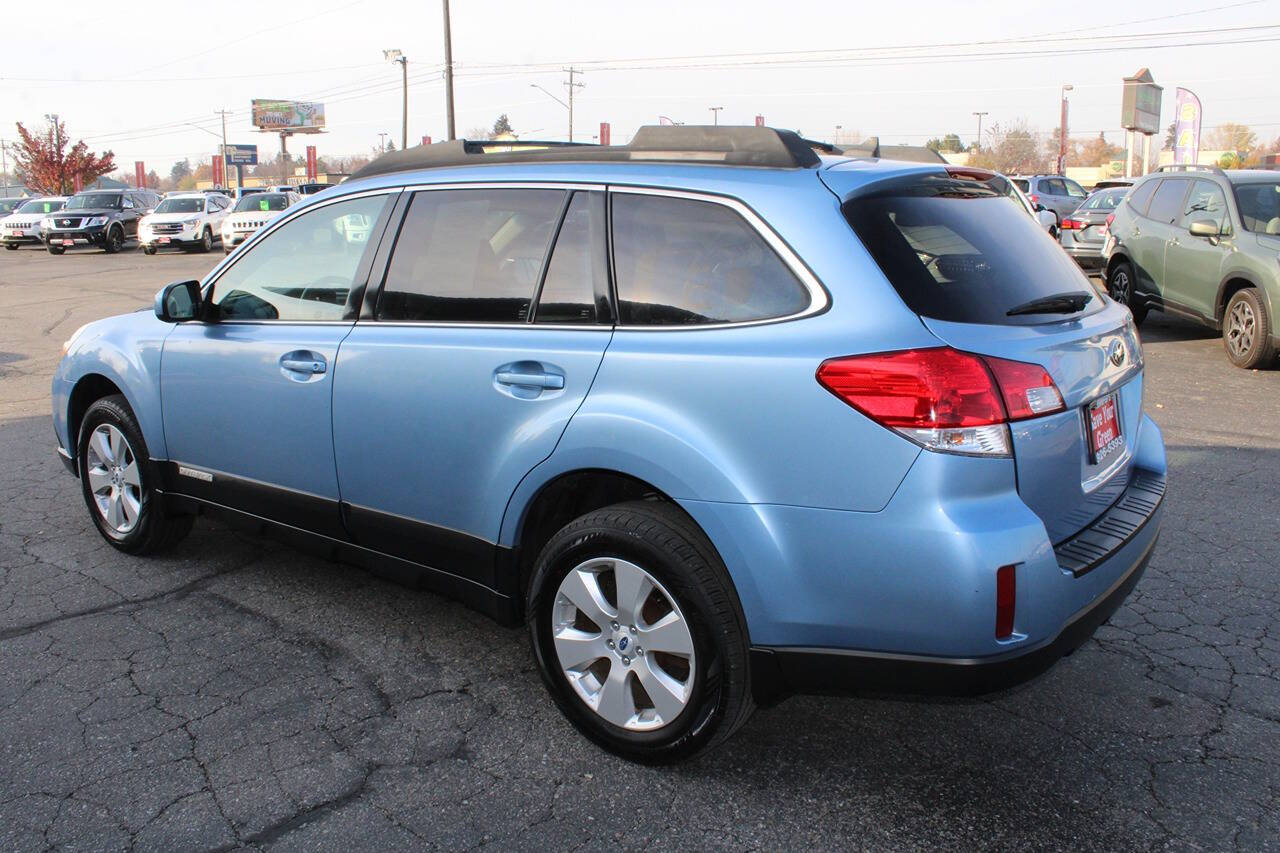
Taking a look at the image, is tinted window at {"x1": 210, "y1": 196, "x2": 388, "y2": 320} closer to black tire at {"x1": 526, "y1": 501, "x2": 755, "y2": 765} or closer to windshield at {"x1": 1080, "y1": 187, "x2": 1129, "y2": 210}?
black tire at {"x1": 526, "y1": 501, "x2": 755, "y2": 765}

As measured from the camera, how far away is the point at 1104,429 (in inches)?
120

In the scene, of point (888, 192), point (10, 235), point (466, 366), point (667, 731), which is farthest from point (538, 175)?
point (10, 235)

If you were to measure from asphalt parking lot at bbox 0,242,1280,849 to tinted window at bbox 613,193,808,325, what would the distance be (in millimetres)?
1253

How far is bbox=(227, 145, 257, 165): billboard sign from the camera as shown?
278ft

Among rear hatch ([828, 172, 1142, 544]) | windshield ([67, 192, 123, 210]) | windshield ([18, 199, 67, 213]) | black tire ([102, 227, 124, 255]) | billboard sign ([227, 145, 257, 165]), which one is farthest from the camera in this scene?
billboard sign ([227, 145, 257, 165])

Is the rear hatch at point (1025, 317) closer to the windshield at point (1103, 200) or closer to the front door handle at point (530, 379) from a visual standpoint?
the front door handle at point (530, 379)

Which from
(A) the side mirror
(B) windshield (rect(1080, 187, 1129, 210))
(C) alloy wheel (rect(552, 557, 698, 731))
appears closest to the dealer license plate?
(C) alloy wheel (rect(552, 557, 698, 731))

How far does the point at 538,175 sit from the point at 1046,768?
2348mm

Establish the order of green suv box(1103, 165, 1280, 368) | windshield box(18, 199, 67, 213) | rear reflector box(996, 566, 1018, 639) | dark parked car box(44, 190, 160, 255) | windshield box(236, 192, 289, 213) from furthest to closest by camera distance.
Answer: windshield box(18, 199, 67, 213) → dark parked car box(44, 190, 160, 255) → windshield box(236, 192, 289, 213) → green suv box(1103, 165, 1280, 368) → rear reflector box(996, 566, 1018, 639)

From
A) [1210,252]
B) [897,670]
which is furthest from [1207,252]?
[897,670]

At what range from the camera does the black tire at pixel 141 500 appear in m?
4.71

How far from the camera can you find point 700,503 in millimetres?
2795

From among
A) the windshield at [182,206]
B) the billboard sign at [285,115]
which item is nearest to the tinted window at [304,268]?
the windshield at [182,206]

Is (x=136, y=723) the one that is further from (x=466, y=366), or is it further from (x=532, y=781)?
(x=466, y=366)
